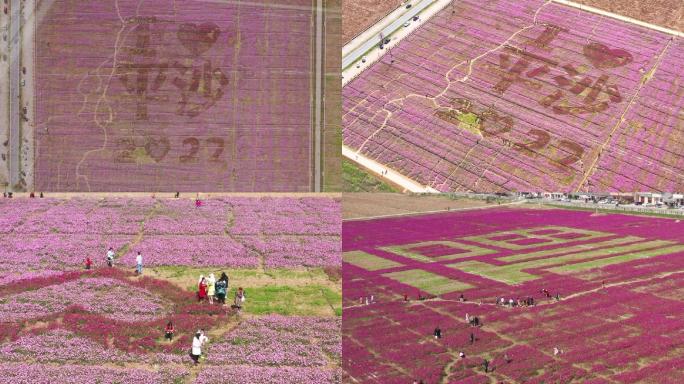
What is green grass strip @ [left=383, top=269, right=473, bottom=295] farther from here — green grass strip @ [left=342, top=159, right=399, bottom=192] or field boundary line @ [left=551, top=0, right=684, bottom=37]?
field boundary line @ [left=551, top=0, right=684, bottom=37]

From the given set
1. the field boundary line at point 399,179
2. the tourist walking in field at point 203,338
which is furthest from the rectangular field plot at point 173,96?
the tourist walking in field at point 203,338

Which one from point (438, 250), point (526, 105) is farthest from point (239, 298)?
point (526, 105)

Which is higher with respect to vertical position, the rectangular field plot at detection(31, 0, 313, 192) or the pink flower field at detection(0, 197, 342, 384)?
the rectangular field plot at detection(31, 0, 313, 192)

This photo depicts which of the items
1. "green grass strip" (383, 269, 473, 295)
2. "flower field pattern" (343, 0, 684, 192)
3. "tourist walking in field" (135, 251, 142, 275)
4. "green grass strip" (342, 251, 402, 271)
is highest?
"flower field pattern" (343, 0, 684, 192)

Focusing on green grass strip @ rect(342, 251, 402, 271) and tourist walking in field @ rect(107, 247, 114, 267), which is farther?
tourist walking in field @ rect(107, 247, 114, 267)

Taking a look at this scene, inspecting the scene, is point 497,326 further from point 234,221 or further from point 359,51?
point 234,221

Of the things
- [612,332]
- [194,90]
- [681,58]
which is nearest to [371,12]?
[194,90]

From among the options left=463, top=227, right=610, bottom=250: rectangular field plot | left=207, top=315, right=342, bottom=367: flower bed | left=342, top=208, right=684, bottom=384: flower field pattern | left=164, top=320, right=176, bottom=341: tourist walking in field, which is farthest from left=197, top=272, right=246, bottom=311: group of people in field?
left=463, top=227, right=610, bottom=250: rectangular field plot
